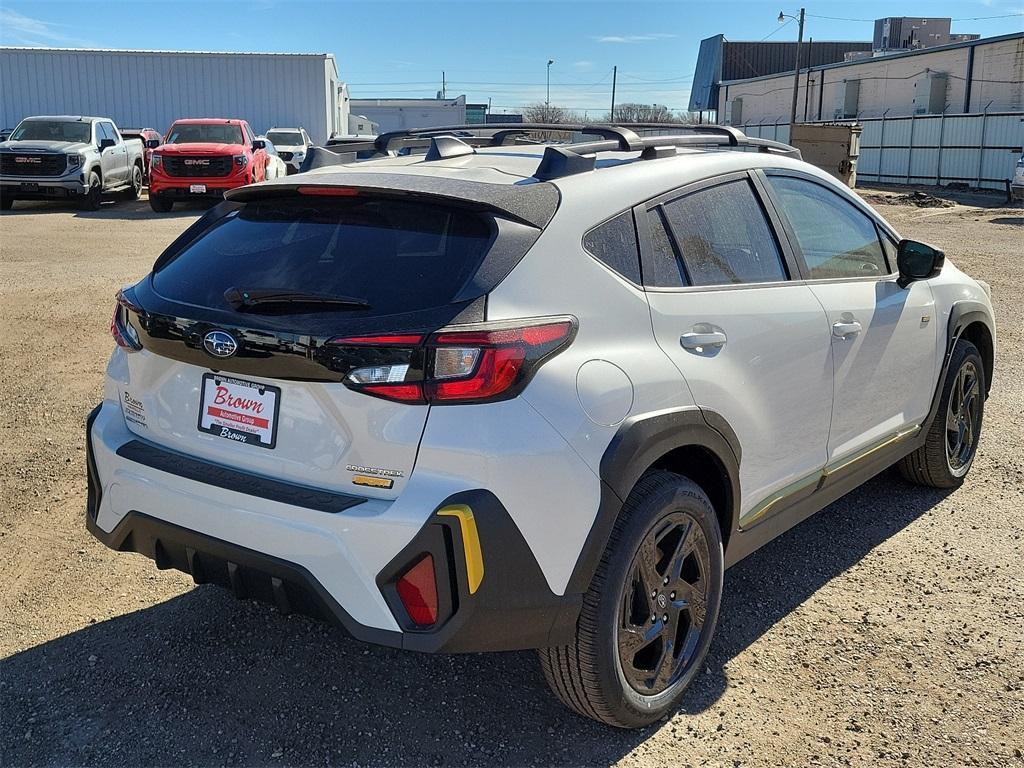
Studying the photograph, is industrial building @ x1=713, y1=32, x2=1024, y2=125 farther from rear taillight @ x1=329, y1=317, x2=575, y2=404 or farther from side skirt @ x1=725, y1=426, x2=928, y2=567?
rear taillight @ x1=329, y1=317, x2=575, y2=404

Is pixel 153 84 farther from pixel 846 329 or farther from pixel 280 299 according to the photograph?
pixel 280 299

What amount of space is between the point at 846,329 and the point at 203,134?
65.3 ft

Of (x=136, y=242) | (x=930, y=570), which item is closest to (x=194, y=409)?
(x=930, y=570)

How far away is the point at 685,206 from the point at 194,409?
1718mm

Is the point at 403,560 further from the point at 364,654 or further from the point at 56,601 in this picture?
the point at 56,601

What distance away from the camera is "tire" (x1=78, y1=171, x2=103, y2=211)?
20391 millimetres

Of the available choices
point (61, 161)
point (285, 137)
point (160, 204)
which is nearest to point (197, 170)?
point (160, 204)

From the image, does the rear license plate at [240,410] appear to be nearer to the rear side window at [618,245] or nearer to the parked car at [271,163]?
the rear side window at [618,245]

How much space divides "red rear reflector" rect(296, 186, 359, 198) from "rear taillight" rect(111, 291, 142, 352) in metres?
0.70

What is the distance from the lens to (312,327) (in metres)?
2.60

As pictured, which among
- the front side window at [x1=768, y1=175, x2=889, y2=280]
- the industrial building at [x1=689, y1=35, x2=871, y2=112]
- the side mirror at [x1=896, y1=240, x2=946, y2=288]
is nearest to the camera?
the front side window at [x1=768, y1=175, x2=889, y2=280]

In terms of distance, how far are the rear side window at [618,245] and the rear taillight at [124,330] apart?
145cm

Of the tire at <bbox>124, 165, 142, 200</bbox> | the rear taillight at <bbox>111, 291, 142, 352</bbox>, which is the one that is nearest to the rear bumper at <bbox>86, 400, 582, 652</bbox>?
the rear taillight at <bbox>111, 291, 142, 352</bbox>

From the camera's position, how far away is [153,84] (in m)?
34.4
